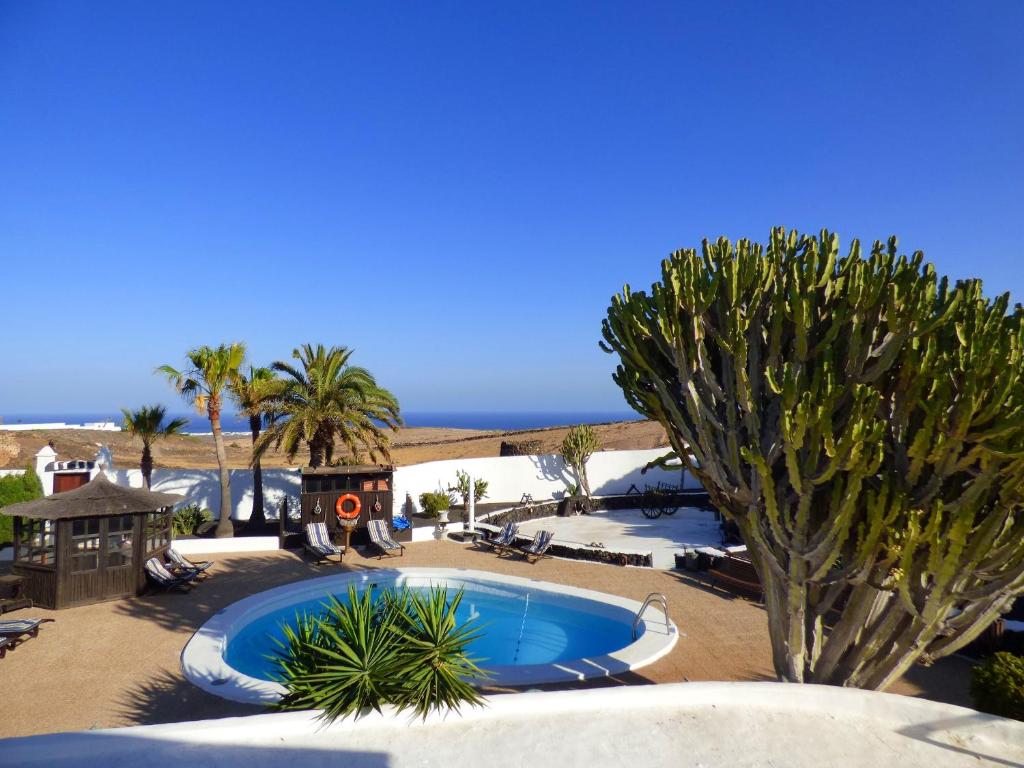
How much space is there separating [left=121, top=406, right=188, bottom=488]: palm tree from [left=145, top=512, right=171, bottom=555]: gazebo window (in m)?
4.53

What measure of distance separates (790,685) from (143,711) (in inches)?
323

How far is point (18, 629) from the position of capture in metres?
9.77

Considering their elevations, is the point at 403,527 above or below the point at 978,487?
below

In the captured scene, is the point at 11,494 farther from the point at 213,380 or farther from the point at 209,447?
the point at 209,447

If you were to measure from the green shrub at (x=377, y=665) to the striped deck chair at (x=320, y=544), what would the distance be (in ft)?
31.7

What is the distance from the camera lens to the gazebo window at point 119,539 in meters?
12.7

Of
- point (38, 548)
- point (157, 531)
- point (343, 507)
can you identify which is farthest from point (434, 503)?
point (38, 548)

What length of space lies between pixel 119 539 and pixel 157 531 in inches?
48.4

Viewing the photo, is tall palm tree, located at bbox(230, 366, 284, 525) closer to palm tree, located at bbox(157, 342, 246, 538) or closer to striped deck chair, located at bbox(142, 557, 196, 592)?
palm tree, located at bbox(157, 342, 246, 538)

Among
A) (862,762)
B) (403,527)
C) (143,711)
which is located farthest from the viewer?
(403,527)

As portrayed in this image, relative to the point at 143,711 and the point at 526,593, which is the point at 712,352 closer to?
the point at 526,593

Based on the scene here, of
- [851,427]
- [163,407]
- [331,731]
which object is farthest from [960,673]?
[163,407]

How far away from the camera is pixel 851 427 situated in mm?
6090

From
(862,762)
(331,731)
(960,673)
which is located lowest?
(960,673)
